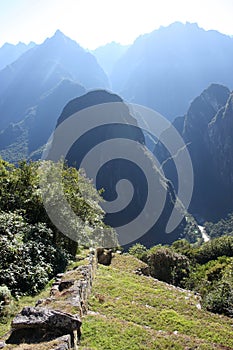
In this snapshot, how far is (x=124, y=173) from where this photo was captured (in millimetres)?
113250

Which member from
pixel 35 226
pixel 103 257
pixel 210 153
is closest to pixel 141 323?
pixel 35 226

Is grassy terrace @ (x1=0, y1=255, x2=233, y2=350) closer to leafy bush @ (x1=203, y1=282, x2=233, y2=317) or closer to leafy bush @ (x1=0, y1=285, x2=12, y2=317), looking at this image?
leafy bush @ (x1=0, y1=285, x2=12, y2=317)

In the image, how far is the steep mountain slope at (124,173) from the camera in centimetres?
9306

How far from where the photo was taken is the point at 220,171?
156625 millimetres

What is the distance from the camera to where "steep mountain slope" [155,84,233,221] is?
141625mm

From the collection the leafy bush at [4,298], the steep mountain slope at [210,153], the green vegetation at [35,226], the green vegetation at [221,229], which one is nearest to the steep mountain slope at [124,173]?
the green vegetation at [221,229]

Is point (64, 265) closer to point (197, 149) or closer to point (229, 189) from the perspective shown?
point (229, 189)

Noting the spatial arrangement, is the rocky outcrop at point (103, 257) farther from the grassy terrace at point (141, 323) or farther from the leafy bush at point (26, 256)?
the grassy terrace at point (141, 323)

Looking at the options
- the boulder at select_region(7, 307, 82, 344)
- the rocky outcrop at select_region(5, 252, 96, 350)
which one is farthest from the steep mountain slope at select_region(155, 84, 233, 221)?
the boulder at select_region(7, 307, 82, 344)

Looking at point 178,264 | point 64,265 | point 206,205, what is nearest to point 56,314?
point 64,265

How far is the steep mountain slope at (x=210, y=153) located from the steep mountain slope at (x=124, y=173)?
3602 centimetres

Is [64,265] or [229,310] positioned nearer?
[229,310]

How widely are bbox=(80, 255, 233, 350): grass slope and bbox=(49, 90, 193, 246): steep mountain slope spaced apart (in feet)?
249

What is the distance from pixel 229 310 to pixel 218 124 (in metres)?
161
